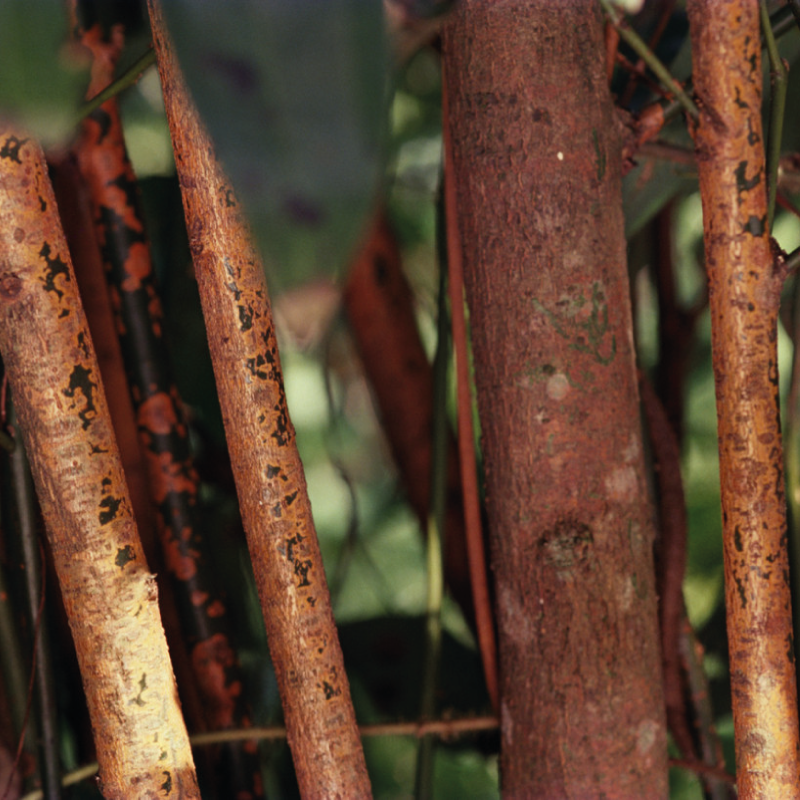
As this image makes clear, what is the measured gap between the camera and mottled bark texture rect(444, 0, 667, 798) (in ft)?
1.38

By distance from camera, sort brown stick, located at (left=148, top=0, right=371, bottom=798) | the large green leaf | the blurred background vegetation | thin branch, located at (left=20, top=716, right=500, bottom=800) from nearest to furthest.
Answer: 1. the large green leaf
2. brown stick, located at (left=148, top=0, right=371, bottom=798)
3. thin branch, located at (left=20, top=716, right=500, bottom=800)
4. the blurred background vegetation

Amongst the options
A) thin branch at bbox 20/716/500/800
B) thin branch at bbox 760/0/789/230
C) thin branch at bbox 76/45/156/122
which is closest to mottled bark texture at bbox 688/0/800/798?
thin branch at bbox 760/0/789/230

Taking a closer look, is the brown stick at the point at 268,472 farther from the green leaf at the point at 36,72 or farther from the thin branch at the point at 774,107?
the thin branch at the point at 774,107

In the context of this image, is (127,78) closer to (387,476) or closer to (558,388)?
(558,388)

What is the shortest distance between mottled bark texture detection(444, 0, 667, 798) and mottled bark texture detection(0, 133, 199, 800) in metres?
0.21

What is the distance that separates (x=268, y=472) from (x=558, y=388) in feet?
0.58

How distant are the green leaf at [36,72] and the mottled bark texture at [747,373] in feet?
1.02

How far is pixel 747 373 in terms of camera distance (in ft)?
1.27

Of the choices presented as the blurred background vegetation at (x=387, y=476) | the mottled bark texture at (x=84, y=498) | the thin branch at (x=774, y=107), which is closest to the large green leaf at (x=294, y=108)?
the mottled bark texture at (x=84, y=498)

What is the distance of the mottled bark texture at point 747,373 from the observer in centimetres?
38

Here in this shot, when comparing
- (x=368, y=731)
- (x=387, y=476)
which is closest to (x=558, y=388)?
(x=368, y=731)

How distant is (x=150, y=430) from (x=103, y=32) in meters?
0.27

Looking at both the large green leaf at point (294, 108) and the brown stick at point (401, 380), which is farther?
the brown stick at point (401, 380)

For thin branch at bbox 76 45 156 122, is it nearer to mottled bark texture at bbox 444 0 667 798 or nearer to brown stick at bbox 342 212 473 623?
mottled bark texture at bbox 444 0 667 798
